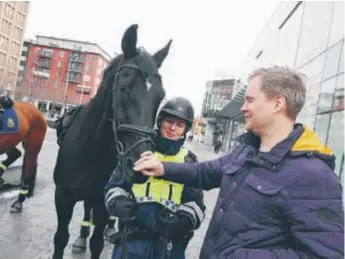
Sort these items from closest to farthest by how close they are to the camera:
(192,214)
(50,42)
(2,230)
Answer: (192,214)
(2,230)
(50,42)

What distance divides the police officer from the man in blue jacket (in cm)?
80

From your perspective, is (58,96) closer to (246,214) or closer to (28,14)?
(28,14)

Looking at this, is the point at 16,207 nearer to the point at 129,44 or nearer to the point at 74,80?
the point at 129,44

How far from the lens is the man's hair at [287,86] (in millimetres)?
1931

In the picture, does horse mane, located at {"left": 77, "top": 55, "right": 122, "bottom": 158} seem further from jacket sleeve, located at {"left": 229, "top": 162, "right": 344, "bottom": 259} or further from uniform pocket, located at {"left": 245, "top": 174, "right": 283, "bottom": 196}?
jacket sleeve, located at {"left": 229, "top": 162, "right": 344, "bottom": 259}

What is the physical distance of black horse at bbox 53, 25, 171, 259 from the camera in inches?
110

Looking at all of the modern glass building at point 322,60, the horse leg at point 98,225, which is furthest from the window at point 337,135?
the horse leg at point 98,225

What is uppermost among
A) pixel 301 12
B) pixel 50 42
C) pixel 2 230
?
pixel 50 42

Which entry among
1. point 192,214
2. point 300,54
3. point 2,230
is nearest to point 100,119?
point 192,214

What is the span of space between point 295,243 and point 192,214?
126cm

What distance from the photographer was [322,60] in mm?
14922

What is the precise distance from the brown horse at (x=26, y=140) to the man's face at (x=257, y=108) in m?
5.33

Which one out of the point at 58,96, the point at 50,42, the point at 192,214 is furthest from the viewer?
the point at 50,42

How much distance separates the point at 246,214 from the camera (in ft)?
6.18
